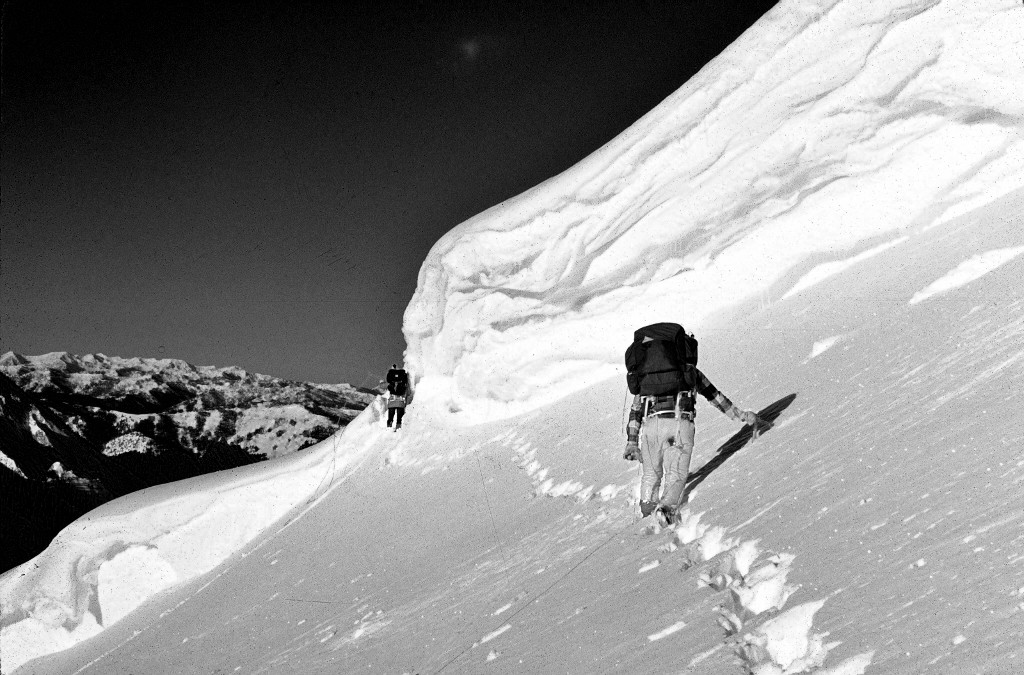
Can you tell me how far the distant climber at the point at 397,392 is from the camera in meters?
17.8

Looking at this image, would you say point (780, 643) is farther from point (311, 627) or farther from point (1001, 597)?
point (311, 627)

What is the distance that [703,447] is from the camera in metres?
7.23

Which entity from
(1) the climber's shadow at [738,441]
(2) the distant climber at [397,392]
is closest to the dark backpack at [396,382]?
(2) the distant climber at [397,392]

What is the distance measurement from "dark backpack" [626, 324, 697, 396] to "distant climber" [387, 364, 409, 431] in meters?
12.5

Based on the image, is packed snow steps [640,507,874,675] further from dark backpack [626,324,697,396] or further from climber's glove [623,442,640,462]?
dark backpack [626,324,697,396]

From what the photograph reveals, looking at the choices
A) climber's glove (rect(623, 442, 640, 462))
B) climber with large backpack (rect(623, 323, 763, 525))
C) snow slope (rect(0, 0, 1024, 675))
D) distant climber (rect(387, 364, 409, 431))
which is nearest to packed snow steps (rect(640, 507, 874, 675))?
snow slope (rect(0, 0, 1024, 675))

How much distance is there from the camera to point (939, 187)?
10984 mm

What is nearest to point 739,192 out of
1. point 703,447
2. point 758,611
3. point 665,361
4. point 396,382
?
point 703,447

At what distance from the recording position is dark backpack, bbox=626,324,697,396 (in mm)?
5801

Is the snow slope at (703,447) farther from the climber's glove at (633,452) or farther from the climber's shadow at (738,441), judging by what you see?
the climber's glove at (633,452)

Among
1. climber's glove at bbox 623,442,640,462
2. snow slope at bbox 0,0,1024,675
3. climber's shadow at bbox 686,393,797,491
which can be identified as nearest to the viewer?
snow slope at bbox 0,0,1024,675

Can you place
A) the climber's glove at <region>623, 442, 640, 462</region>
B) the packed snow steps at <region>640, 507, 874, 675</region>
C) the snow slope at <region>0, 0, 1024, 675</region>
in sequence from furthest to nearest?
1. the climber's glove at <region>623, 442, 640, 462</region>
2. the snow slope at <region>0, 0, 1024, 675</region>
3. the packed snow steps at <region>640, 507, 874, 675</region>

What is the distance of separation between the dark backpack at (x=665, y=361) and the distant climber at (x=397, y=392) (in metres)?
12.5

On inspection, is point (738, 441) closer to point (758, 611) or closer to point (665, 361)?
point (665, 361)
